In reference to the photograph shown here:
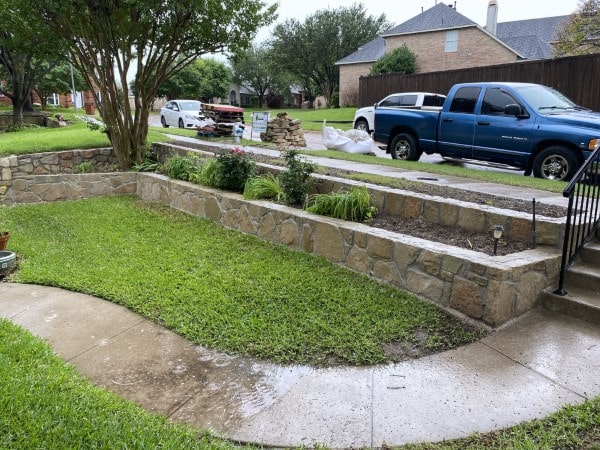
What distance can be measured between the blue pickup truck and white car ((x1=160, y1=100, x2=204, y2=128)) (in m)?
13.4

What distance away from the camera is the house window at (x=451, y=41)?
103ft

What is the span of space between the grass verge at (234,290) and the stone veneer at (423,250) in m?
0.15

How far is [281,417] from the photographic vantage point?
2938 mm

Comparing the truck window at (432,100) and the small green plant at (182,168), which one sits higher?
the truck window at (432,100)

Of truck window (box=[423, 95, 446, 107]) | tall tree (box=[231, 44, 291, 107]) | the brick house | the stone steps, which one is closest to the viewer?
the stone steps

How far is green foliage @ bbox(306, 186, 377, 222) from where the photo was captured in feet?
18.3

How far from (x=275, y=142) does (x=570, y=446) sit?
41.0 ft

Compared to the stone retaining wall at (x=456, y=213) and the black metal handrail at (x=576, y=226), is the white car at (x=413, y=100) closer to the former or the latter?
the stone retaining wall at (x=456, y=213)

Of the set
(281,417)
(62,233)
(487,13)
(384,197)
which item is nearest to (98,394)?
(281,417)

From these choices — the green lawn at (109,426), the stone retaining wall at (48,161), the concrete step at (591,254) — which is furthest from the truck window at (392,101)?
the green lawn at (109,426)

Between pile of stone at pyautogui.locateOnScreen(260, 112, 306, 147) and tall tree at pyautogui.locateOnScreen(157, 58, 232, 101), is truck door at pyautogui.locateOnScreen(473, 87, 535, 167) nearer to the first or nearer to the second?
pile of stone at pyautogui.locateOnScreen(260, 112, 306, 147)

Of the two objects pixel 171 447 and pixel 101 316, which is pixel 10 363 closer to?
pixel 101 316

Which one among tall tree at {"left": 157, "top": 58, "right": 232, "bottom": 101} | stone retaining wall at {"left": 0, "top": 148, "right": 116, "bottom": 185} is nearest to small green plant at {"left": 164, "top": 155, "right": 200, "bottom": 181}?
stone retaining wall at {"left": 0, "top": 148, "right": 116, "bottom": 185}

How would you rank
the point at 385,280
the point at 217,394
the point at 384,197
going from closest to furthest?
1. the point at 217,394
2. the point at 385,280
3. the point at 384,197
